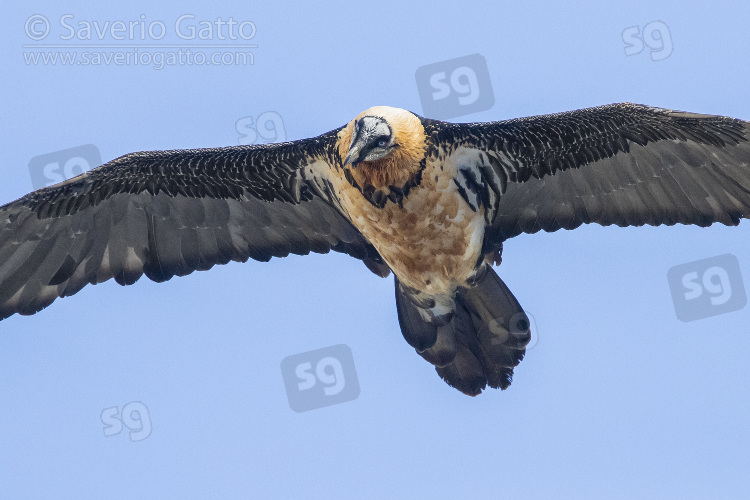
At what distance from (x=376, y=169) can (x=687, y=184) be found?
123 inches

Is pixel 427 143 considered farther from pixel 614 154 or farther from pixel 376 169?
pixel 614 154

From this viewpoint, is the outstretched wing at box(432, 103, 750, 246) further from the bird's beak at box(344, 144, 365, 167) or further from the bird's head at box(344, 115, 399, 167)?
the bird's beak at box(344, 144, 365, 167)

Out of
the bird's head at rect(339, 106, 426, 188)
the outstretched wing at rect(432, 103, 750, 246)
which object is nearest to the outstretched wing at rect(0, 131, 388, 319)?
the bird's head at rect(339, 106, 426, 188)

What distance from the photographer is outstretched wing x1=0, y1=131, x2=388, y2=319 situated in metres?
11.5

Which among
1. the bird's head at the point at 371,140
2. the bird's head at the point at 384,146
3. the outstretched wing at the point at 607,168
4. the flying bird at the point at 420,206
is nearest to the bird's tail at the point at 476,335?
the flying bird at the point at 420,206

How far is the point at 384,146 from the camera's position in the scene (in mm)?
10367

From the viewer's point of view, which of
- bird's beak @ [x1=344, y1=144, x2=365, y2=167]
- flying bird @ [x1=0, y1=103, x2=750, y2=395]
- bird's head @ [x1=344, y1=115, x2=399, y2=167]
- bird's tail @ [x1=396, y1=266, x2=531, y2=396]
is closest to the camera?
bird's beak @ [x1=344, y1=144, x2=365, y2=167]

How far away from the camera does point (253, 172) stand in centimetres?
1162

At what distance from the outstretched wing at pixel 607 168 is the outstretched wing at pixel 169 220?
1485 millimetres

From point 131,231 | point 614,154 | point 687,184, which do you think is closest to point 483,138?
point 614,154

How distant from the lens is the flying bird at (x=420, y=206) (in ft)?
35.6

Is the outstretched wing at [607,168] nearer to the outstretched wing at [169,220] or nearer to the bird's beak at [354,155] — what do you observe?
the bird's beak at [354,155]

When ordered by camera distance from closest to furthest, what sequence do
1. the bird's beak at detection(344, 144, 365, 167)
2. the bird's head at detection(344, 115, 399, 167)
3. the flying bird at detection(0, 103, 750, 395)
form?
the bird's beak at detection(344, 144, 365, 167)
the bird's head at detection(344, 115, 399, 167)
the flying bird at detection(0, 103, 750, 395)

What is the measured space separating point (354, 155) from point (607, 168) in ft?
8.95
